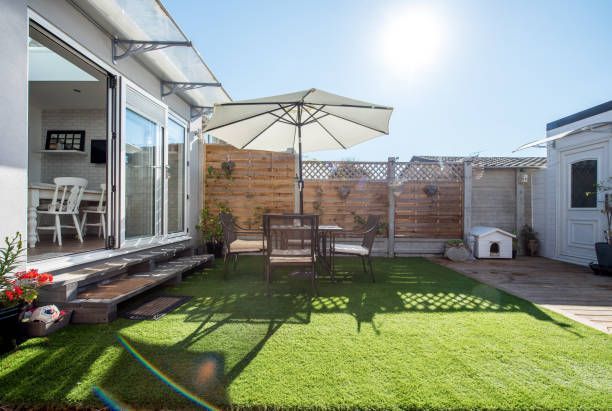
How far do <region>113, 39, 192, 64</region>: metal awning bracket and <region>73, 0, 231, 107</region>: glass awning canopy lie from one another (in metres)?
0.02

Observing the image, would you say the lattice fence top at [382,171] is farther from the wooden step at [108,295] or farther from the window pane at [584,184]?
the wooden step at [108,295]

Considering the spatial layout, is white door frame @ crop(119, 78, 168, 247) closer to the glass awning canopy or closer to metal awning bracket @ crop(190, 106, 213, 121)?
the glass awning canopy

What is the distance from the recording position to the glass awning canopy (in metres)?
3.11

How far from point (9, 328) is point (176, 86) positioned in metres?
4.04

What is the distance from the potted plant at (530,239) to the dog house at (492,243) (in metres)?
0.86

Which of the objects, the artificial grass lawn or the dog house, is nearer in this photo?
the artificial grass lawn

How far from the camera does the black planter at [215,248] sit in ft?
20.2

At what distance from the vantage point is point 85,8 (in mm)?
3094

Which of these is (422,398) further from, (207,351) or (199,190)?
(199,190)

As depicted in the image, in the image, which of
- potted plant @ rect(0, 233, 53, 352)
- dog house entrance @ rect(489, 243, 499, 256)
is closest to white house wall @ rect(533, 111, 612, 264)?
A: dog house entrance @ rect(489, 243, 499, 256)

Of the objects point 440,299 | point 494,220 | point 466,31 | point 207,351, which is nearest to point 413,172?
point 494,220

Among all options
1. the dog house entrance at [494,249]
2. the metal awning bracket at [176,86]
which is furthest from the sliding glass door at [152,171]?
the dog house entrance at [494,249]

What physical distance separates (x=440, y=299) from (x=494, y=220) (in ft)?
15.9

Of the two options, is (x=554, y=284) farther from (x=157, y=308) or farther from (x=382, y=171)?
(x=157, y=308)
